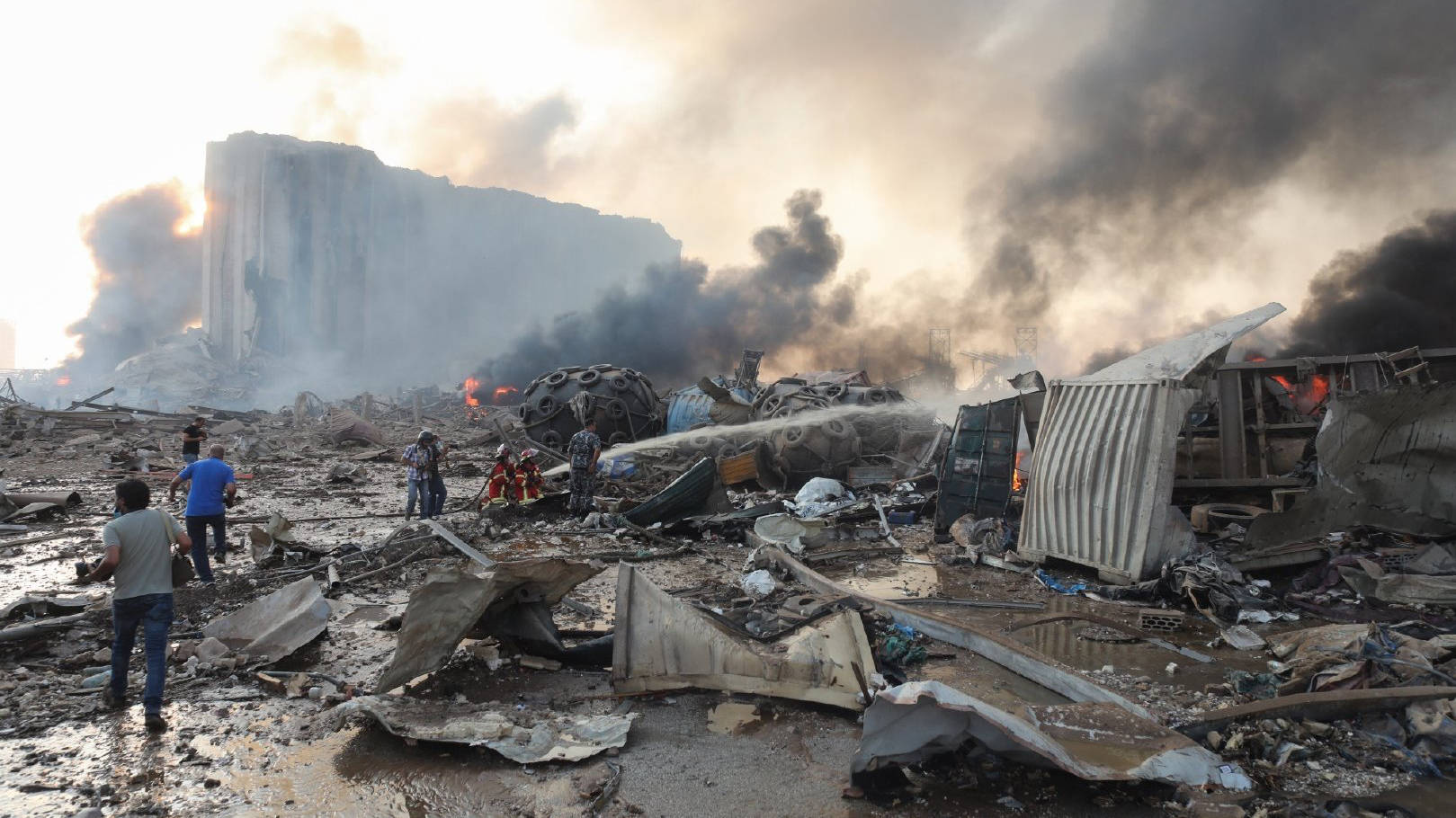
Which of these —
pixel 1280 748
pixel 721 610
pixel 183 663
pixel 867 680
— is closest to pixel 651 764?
pixel 867 680

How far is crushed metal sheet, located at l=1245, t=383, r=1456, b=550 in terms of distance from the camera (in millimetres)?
6164

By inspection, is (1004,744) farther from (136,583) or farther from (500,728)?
(136,583)

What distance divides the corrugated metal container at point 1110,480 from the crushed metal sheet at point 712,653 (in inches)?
145

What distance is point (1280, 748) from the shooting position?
3439 millimetres

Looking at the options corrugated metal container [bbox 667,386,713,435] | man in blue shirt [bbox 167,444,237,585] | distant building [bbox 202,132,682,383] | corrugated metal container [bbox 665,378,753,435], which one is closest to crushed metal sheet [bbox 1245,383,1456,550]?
man in blue shirt [bbox 167,444,237,585]

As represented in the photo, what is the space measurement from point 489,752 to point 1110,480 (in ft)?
19.8

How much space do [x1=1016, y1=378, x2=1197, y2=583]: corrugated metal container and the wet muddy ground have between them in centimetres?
92

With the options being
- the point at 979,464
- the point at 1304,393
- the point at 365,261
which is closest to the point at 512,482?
the point at 979,464

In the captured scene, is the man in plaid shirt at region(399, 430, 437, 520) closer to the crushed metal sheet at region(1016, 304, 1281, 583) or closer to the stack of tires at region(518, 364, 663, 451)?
the stack of tires at region(518, 364, 663, 451)

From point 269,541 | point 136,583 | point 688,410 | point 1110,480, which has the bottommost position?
point 269,541

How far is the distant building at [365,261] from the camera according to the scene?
5750 cm

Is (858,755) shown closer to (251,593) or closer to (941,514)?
(251,593)

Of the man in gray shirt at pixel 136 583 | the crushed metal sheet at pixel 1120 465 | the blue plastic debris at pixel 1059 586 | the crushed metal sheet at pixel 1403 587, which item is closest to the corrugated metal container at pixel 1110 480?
the crushed metal sheet at pixel 1120 465

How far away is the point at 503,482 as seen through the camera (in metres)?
10.6
